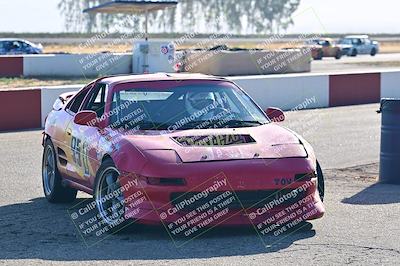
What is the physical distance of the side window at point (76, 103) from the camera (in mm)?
9211

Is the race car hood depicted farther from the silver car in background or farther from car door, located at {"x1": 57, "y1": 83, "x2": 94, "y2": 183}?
the silver car in background

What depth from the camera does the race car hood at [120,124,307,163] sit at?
7.32m

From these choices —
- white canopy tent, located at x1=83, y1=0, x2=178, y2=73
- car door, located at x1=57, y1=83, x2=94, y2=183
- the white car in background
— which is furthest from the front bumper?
the white car in background

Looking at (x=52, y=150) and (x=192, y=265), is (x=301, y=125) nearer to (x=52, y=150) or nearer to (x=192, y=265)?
(x=52, y=150)

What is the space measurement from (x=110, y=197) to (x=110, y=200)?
0.11ft

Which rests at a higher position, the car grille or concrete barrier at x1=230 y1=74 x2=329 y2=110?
the car grille

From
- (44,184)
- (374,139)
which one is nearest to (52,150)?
(44,184)

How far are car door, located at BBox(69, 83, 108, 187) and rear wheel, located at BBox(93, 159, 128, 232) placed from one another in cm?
23

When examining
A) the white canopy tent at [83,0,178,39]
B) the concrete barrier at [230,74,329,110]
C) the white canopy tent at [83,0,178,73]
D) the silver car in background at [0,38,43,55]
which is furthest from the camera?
the silver car in background at [0,38,43,55]

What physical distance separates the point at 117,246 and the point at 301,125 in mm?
10263

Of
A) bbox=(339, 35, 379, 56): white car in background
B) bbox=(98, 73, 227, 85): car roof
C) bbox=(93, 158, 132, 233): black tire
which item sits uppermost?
bbox=(98, 73, 227, 85): car roof

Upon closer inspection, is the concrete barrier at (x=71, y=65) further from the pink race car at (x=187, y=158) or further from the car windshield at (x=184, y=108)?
the car windshield at (x=184, y=108)

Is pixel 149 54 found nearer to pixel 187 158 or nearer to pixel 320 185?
pixel 320 185

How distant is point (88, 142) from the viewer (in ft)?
27.1
